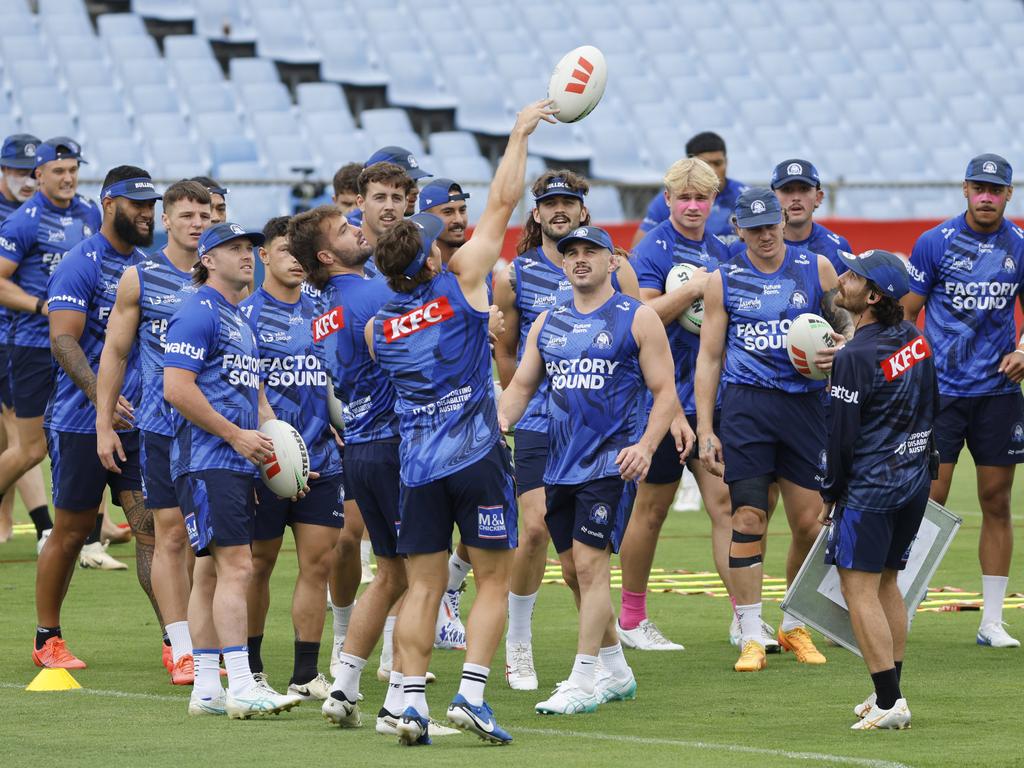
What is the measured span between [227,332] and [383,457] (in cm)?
87

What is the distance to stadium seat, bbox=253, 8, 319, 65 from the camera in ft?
90.2

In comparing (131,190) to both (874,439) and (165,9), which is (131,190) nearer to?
(874,439)

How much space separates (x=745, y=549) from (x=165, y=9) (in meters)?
20.6

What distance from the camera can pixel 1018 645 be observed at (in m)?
9.28

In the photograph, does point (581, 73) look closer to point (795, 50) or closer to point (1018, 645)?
point (1018, 645)

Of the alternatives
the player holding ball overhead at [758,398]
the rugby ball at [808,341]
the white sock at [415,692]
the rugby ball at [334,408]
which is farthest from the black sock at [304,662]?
the rugby ball at [808,341]

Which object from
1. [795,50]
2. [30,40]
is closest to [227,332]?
[30,40]

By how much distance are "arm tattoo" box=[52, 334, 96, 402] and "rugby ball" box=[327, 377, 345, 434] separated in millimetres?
1264

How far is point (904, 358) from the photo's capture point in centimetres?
719

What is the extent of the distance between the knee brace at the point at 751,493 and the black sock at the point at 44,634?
11.3 ft

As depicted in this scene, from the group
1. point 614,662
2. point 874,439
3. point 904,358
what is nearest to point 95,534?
point 614,662

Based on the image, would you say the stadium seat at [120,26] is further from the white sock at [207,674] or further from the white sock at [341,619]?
the white sock at [207,674]

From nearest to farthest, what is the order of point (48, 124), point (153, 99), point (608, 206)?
point (48, 124)
point (608, 206)
point (153, 99)

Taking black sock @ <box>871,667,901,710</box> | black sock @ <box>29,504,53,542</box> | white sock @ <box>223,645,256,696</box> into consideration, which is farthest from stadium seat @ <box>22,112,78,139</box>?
black sock @ <box>871,667,901,710</box>
